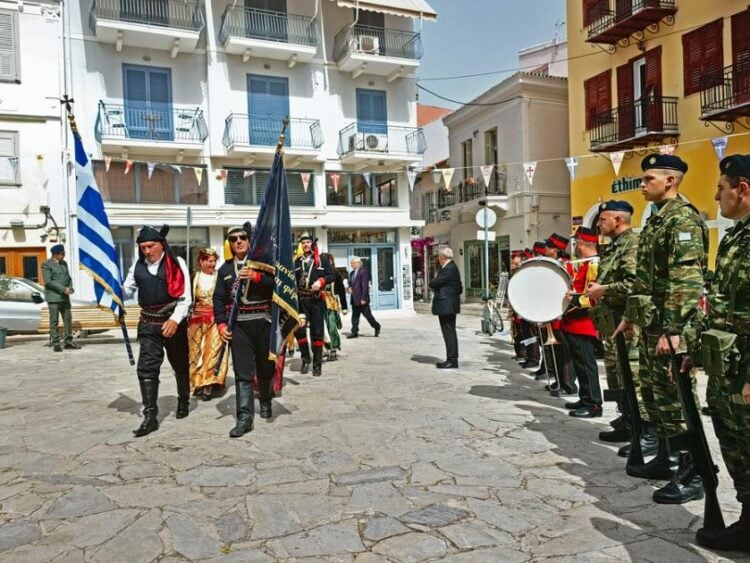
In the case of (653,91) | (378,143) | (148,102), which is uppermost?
(148,102)

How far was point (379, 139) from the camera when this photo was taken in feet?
73.5

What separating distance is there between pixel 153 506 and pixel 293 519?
102 cm

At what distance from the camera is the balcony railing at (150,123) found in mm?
19031

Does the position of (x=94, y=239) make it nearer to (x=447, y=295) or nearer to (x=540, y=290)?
(x=447, y=295)

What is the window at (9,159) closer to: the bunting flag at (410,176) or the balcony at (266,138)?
the balcony at (266,138)

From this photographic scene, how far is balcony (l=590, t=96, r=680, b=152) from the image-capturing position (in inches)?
678

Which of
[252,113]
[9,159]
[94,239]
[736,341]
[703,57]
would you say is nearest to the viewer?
[736,341]

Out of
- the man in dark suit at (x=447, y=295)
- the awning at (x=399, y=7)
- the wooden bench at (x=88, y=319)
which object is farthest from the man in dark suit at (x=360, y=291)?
the awning at (x=399, y=7)

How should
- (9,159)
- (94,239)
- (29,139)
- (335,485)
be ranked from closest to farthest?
(335,485), (94,239), (9,159), (29,139)

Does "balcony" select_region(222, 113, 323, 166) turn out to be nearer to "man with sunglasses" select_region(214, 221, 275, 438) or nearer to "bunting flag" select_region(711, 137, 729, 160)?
"bunting flag" select_region(711, 137, 729, 160)

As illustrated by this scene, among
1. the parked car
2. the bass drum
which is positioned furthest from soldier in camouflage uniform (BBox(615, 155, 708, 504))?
the parked car

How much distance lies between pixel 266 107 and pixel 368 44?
4418 mm

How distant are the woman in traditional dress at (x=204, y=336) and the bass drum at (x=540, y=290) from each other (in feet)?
12.2

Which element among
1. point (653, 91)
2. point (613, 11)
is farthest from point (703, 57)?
point (613, 11)
